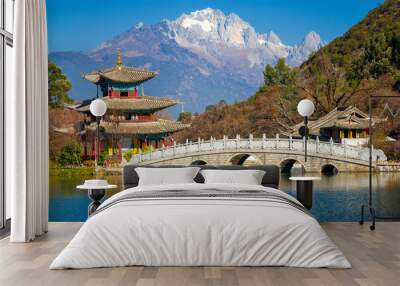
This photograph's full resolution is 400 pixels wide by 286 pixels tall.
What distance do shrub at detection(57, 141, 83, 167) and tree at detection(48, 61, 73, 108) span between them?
2.53 feet

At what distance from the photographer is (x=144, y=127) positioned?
9.40 meters

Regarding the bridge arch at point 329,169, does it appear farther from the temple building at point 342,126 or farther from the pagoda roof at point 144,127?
the pagoda roof at point 144,127

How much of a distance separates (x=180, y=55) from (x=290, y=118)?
2094 millimetres

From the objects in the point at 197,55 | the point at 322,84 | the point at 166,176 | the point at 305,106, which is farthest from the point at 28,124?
the point at 322,84

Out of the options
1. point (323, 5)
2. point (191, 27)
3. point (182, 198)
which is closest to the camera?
point (182, 198)

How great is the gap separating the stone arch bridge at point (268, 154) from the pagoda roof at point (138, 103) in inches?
27.0

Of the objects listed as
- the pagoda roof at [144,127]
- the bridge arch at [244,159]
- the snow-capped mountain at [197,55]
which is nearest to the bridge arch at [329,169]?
the bridge arch at [244,159]

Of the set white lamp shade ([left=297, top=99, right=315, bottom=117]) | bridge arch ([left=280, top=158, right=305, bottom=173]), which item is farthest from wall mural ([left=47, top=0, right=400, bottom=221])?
white lamp shade ([left=297, top=99, right=315, bottom=117])

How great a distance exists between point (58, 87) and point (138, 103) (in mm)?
1331

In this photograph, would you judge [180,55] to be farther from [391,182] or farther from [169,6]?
[391,182]

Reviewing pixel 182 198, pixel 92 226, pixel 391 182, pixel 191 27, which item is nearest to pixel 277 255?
pixel 182 198

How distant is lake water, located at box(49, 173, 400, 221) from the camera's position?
845cm

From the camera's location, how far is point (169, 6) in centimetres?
850

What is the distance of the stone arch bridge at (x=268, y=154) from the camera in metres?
8.60
